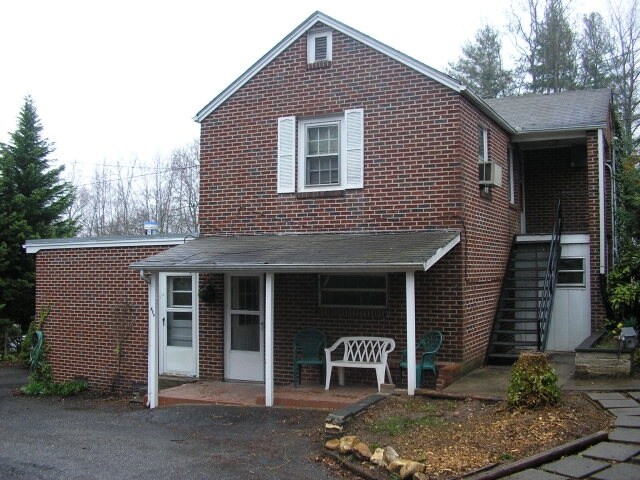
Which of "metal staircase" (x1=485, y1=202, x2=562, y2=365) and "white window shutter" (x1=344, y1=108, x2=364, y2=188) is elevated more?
"white window shutter" (x1=344, y1=108, x2=364, y2=188)

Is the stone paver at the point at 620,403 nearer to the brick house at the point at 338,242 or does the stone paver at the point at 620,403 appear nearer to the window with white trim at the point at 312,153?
the brick house at the point at 338,242

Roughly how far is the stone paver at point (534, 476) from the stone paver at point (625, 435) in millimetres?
1139

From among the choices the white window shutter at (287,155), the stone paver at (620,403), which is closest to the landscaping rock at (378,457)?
the stone paver at (620,403)

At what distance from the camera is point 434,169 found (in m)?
10.7

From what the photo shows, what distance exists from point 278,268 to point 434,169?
3.08 m

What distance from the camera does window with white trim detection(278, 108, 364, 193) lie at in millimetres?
11438

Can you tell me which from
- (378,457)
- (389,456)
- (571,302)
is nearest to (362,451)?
(378,457)

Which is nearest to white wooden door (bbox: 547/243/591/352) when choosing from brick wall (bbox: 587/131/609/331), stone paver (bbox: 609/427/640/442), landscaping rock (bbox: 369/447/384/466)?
Result: brick wall (bbox: 587/131/609/331)

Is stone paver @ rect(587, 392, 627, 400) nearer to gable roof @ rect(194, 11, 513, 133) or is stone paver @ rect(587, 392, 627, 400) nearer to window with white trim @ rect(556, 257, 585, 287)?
gable roof @ rect(194, 11, 513, 133)

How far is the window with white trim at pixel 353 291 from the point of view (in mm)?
10891

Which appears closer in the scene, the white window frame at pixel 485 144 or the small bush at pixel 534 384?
the small bush at pixel 534 384

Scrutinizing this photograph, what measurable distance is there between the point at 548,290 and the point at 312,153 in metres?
5.00

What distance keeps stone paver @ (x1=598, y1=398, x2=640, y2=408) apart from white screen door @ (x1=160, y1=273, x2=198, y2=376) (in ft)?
24.3

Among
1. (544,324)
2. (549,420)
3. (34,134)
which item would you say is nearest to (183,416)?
(549,420)
